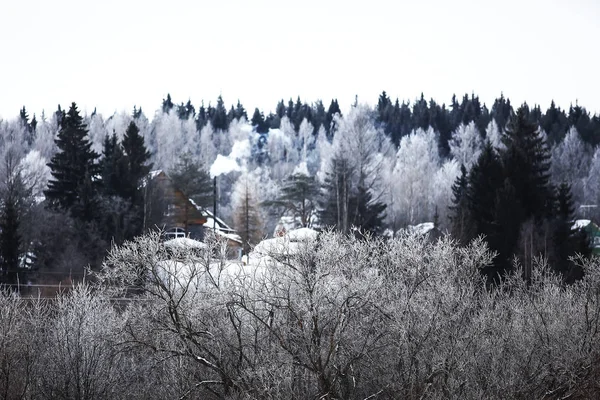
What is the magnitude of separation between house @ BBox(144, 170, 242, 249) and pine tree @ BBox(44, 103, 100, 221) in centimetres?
336

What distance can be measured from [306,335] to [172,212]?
3343cm

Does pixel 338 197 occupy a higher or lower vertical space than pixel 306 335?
higher

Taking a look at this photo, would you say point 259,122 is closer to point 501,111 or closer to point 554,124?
point 501,111

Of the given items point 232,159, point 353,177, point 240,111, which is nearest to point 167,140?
point 232,159

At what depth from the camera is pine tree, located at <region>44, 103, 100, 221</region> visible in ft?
146

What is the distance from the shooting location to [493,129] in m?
91.3

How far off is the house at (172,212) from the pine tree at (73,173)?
3359mm

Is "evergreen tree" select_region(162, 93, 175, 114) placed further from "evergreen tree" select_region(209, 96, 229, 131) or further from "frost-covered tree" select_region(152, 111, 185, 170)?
"frost-covered tree" select_region(152, 111, 185, 170)

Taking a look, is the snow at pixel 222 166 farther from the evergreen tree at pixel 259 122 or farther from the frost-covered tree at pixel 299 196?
the frost-covered tree at pixel 299 196

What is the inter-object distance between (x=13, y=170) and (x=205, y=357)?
39026 mm

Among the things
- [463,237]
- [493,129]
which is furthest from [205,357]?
[493,129]

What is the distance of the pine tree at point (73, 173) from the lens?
146ft

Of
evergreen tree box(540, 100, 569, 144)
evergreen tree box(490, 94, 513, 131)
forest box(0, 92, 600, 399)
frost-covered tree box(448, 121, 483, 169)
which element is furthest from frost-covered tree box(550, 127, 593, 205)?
forest box(0, 92, 600, 399)

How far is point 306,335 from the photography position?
19.9 meters
